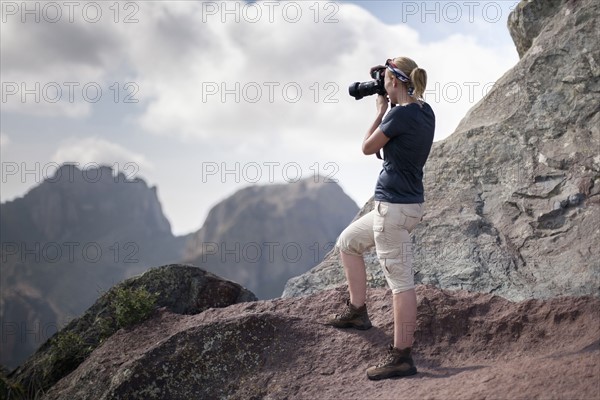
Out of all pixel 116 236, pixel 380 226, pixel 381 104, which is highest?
pixel 116 236

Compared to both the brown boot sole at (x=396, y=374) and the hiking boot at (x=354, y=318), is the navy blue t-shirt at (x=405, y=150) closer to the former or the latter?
the hiking boot at (x=354, y=318)

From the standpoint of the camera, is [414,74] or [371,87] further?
[371,87]

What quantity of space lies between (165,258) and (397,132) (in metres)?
193

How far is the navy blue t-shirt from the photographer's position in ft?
19.8

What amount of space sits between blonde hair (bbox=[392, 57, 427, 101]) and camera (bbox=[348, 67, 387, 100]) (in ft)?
1.06

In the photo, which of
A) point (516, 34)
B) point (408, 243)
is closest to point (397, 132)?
point (408, 243)

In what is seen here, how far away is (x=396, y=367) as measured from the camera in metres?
6.17

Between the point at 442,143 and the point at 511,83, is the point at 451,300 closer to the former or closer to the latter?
the point at 442,143

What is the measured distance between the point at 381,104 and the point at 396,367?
293cm

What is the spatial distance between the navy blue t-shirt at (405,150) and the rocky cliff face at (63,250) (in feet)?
300

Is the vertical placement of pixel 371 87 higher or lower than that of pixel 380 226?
higher

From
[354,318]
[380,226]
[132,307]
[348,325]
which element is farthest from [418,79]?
[132,307]

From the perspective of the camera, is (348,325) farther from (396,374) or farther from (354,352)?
(396,374)

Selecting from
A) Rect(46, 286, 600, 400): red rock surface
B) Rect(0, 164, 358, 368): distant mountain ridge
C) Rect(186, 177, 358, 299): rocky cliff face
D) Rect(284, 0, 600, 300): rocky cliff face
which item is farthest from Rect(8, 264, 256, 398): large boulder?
Rect(186, 177, 358, 299): rocky cliff face
